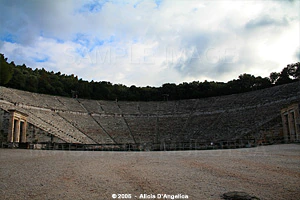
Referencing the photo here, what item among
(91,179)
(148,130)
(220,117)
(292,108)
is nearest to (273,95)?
(220,117)

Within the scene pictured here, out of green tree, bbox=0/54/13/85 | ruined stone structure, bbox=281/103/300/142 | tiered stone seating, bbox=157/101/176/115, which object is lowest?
ruined stone structure, bbox=281/103/300/142

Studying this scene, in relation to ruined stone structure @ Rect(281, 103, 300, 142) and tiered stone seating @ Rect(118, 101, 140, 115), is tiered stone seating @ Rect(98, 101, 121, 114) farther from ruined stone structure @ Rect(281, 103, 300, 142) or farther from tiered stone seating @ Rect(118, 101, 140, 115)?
ruined stone structure @ Rect(281, 103, 300, 142)

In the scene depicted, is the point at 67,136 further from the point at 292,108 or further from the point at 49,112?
the point at 292,108

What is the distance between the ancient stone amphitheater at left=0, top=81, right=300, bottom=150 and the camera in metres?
28.8

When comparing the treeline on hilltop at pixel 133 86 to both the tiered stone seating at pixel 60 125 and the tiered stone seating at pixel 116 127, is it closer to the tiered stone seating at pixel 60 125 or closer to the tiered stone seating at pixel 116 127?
the tiered stone seating at pixel 116 127

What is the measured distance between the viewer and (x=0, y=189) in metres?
5.21

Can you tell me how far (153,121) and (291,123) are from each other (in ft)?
72.6

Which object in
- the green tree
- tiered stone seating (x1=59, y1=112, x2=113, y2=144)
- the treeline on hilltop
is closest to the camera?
the green tree

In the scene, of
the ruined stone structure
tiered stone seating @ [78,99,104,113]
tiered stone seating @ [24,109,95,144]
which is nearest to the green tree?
tiered stone seating @ [24,109,95,144]

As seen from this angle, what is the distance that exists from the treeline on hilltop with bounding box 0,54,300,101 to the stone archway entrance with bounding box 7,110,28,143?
20574 mm

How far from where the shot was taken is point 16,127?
26.5 metres

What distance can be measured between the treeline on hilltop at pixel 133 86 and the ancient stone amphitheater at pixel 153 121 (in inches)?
338

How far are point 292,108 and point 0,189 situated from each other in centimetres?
2559

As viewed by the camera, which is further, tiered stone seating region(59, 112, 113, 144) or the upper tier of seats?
tiered stone seating region(59, 112, 113, 144)
